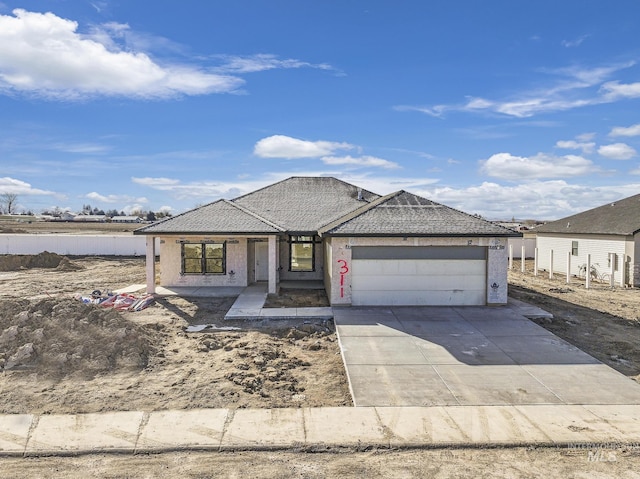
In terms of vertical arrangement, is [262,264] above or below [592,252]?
below

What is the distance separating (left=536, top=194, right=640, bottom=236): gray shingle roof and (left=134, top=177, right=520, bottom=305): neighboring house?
11.5 m

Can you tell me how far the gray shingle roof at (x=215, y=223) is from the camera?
15.4 metres

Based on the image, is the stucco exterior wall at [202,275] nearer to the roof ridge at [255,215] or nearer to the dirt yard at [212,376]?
the roof ridge at [255,215]

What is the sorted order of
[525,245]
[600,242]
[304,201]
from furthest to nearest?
[525,245] → [600,242] → [304,201]

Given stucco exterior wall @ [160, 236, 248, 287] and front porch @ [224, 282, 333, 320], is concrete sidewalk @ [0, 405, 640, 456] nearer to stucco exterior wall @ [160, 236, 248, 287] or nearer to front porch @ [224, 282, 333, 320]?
front porch @ [224, 282, 333, 320]

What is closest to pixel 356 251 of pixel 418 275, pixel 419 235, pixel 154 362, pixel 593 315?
pixel 419 235

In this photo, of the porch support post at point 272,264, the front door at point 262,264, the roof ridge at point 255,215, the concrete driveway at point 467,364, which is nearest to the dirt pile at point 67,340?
the concrete driveway at point 467,364

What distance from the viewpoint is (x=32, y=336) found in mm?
Answer: 9336

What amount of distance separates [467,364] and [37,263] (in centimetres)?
2720

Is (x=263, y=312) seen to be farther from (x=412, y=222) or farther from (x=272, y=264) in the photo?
(x=412, y=222)

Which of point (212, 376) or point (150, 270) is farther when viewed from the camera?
point (150, 270)

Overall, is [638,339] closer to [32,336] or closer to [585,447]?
[585,447]

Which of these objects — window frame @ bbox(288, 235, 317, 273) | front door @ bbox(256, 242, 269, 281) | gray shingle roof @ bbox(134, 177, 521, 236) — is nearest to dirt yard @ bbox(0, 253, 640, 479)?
gray shingle roof @ bbox(134, 177, 521, 236)

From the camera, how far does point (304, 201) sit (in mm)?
20656
